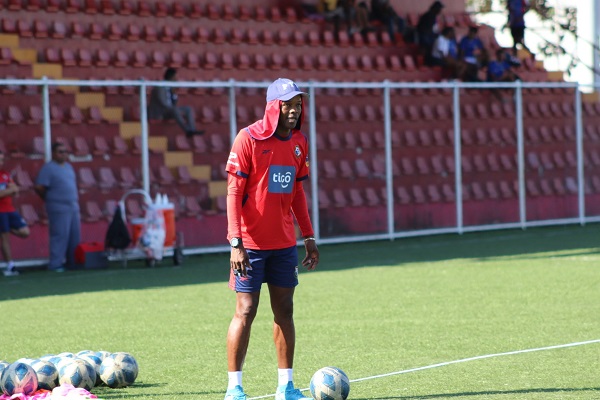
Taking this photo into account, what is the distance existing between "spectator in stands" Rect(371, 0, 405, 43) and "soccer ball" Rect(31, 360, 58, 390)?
2086 centimetres

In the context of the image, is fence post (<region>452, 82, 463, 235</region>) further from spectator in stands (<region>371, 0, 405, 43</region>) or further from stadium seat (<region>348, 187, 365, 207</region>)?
spectator in stands (<region>371, 0, 405, 43</region>)

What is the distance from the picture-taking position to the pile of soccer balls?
7.66m

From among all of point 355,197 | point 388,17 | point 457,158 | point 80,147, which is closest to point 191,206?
point 80,147

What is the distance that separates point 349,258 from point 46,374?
38.4ft

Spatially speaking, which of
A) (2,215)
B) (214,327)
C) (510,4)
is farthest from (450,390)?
(510,4)

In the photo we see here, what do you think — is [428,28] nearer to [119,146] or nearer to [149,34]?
[149,34]

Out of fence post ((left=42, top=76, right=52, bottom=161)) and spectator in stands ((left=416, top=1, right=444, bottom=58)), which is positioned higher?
spectator in stands ((left=416, top=1, right=444, bottom=58))

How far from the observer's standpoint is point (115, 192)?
19141mm

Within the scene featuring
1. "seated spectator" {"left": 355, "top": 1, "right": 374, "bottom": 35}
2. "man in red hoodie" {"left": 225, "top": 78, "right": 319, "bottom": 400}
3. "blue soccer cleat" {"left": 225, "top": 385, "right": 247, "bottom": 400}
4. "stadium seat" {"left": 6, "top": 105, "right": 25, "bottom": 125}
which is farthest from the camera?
"seated spectator" {"left": 355, "top": 1, "right": 374, "bottom": 35}

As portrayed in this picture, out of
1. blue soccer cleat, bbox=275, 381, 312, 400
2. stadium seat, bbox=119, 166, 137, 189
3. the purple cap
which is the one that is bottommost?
blue soccer cleat, bbox=275, 381, 312, 400

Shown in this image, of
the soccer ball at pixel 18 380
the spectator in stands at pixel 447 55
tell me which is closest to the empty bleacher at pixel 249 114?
the spectator in stands at pixel 447 55

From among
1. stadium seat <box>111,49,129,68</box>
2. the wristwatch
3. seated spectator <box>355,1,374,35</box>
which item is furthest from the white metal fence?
the wristwatch

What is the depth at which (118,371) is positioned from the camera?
27.5 feet

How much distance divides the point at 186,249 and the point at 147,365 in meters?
10.4
